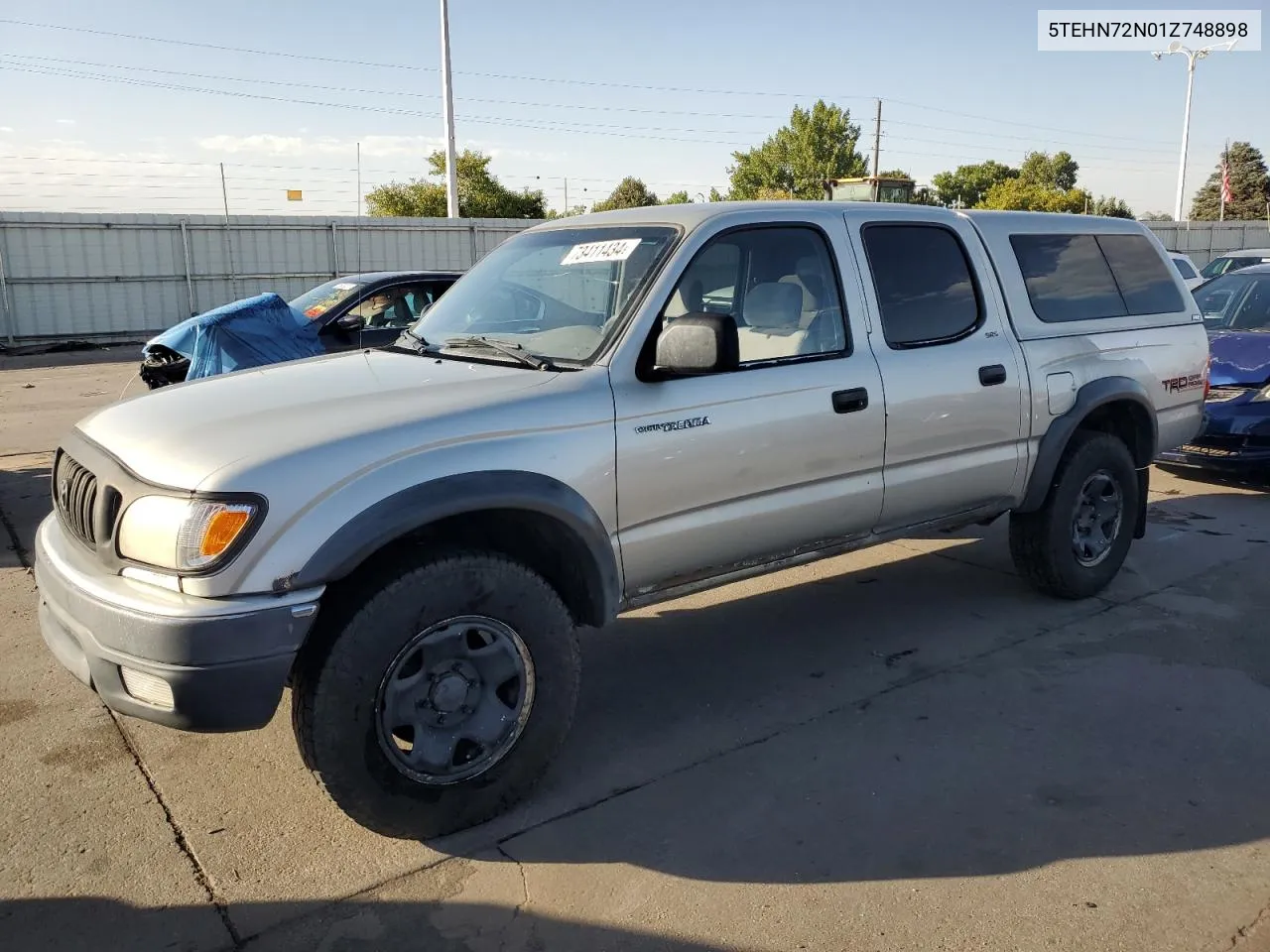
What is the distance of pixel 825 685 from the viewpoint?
14.2 feet

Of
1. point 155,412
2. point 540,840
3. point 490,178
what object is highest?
point 490,178

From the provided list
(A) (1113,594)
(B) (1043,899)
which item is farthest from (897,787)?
(A) (1113,594)

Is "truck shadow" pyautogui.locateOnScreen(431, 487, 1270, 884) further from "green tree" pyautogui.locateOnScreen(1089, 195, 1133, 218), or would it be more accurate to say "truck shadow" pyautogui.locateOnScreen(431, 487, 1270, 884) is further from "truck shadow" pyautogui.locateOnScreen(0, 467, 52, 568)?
"green tree" pyautogui.locateOnScreen(1089, 195, 1133, 218)

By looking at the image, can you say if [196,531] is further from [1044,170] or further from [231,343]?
[1044,170]

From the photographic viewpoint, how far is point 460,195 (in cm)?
4381

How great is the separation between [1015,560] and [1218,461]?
3325 mm

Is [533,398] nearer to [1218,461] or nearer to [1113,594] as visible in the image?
[1113,594]

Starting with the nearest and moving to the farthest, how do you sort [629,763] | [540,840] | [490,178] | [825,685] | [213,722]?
[213,722], [540,840], [629,763], [825,685], [490,178]

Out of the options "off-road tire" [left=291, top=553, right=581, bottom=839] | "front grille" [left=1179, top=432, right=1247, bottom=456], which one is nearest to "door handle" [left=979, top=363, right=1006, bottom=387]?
"off-road tire" [left=291, top=553, right=581, bottom=839]

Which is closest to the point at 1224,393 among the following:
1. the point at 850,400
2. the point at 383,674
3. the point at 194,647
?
the point at 850,400

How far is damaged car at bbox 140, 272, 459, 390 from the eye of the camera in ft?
26.8

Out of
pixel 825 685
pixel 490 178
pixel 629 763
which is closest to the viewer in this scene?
pixel 629 763

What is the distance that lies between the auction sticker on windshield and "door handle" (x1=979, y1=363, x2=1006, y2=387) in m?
1.73

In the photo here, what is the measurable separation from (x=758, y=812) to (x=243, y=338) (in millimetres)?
6511
